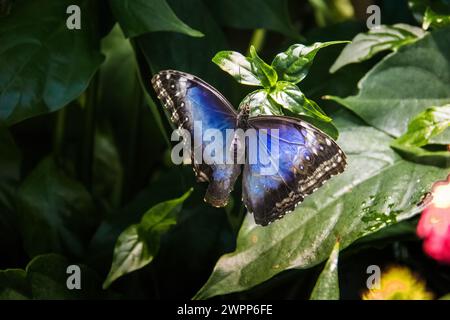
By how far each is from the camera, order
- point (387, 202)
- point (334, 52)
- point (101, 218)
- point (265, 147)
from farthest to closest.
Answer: point (101, 218) → point (334, 52) → point (387, 202) → point (265, 147)

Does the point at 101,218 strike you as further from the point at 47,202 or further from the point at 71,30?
the point at 71,30

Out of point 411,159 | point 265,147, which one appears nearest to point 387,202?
point 411,159

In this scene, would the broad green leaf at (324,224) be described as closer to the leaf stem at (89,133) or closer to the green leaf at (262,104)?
the green leaf at (262,104)

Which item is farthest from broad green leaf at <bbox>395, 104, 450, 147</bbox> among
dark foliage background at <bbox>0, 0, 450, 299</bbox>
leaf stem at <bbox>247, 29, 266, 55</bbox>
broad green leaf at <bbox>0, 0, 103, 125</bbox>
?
leaf stem at <bbox>247, 29, 266, 55</bbox>

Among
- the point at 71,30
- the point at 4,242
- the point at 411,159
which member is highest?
the point at 71,30

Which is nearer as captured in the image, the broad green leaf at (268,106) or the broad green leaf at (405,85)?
the broad green leaf at (268,106)

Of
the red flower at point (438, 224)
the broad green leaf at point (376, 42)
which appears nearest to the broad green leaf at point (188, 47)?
the broad green leaf at point (376, 42)

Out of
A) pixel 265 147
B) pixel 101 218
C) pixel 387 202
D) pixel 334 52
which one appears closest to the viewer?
pixel 265 147
